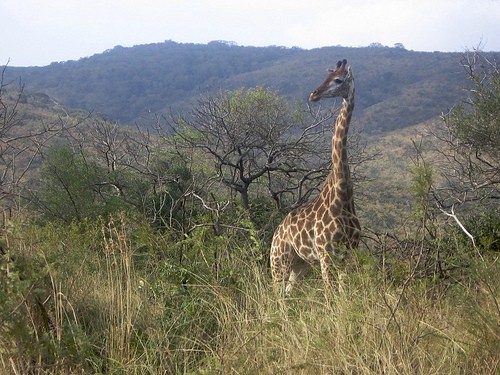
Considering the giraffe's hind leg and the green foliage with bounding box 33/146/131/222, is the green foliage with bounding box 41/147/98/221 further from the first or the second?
the giraffe's hind leg

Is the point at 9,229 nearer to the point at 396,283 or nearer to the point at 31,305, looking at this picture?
the point at 31,305

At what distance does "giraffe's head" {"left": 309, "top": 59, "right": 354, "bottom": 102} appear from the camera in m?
4.90

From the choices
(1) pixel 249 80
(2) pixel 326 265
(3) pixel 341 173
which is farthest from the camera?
(1) pixel 249 80

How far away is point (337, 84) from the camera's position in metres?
5.03

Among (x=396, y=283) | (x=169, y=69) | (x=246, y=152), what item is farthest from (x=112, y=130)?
(x=169, y=69)

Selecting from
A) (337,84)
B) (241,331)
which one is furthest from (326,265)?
(337,84)

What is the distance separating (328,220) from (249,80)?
67.3 m

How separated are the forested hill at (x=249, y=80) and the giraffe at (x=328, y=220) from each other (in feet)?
135

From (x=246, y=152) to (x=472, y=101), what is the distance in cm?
367

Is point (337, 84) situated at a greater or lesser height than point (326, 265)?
greater

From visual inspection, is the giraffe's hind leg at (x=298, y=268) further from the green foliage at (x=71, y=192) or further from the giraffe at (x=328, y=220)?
the green foliage at (x=71, y=192)

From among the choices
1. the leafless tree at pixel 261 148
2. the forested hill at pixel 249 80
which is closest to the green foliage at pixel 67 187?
the leafless tree at pixel 261 148

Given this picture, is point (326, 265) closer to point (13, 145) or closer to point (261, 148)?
point (261, 148)

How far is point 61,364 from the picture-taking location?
9.09 ft
